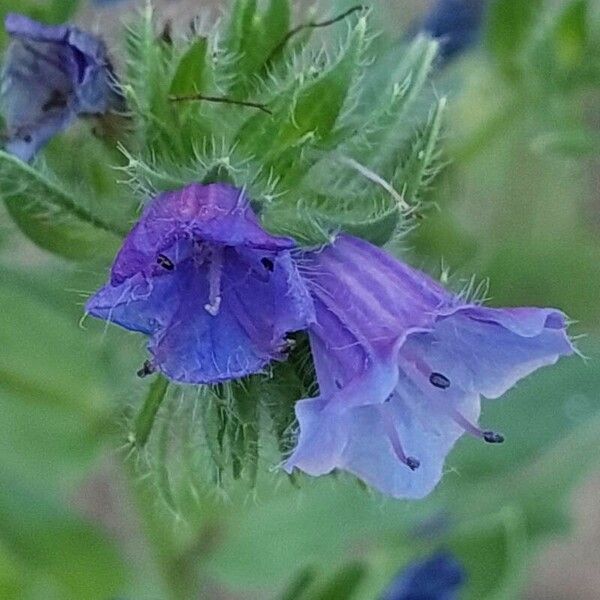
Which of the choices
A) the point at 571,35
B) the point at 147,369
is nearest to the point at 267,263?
the point at 147,369

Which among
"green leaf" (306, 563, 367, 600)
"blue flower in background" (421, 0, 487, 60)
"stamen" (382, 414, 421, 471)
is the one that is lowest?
"green leaf" (306, 563, 367, 600)

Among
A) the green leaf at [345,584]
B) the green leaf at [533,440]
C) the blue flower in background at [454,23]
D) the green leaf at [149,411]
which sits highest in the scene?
the green leaf at [149,411]

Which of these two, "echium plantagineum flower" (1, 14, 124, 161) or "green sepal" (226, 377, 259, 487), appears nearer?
"green sepal" (226, 377, 259, 487)

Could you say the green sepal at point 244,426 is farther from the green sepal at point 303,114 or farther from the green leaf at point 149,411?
the green sepal at point 303,114

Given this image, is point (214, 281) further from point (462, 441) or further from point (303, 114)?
point (462, 441)

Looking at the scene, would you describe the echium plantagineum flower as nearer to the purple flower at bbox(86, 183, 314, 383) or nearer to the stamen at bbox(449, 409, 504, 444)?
the purple flower at bbox(86, 183, 314, 383)

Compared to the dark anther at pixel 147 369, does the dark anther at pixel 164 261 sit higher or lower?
higher

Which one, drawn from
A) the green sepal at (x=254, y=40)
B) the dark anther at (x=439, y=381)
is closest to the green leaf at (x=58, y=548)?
the green sepal at (x=254, y=40)

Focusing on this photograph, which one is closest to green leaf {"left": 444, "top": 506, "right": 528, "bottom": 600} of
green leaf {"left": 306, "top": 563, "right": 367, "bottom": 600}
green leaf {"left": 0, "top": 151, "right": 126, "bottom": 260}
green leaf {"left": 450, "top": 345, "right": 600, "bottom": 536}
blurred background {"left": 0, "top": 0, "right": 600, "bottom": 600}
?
blurred background {"left": 0, "top": 0, "right": 600, "bottom": 600}
